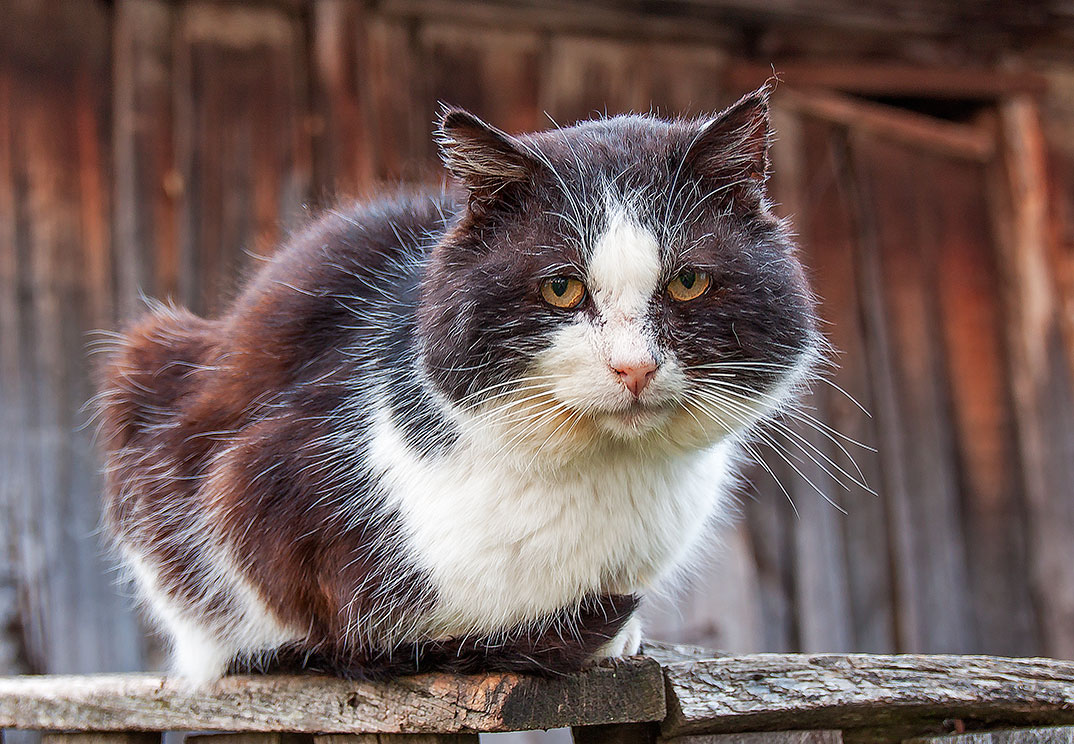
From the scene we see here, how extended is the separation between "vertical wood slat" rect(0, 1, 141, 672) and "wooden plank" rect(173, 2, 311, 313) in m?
0.23

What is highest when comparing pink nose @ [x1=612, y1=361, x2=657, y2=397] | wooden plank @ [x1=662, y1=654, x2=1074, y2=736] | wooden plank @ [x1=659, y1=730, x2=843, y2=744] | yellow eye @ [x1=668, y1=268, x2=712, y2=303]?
yellow eye @ [x1=668, y1=268, x2=712, y2=303]

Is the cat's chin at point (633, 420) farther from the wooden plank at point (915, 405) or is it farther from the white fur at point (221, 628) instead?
the wooden plank at point (915, 405)

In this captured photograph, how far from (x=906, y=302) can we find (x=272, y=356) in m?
2.51

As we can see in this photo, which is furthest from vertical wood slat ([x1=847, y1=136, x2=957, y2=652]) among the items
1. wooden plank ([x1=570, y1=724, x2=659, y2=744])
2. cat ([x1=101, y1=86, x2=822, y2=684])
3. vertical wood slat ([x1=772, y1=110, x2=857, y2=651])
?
wooden plank ([x1=570, y1=724, x2=659, y2=744])

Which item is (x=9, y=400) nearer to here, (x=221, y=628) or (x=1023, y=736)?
(x=221, y=628)

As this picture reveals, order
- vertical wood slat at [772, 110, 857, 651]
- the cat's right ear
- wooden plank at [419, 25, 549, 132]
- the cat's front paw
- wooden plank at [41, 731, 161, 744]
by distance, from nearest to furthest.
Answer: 1. the cat's right ear
2. the cat's front paw
3. wooden plank at [41, 731, 161, 744]
4. wooden plank at [419, 25, 549, 132]
5. vertical wood slat at [772, 110, 857, 651]

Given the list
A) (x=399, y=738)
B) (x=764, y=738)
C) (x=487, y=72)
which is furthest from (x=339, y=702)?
(x=487, y=72)

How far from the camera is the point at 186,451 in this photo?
1.87 metres

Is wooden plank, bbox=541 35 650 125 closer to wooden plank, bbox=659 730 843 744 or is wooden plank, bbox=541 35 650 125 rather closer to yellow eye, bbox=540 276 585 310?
yellow eye, bbox=540 276 585 310

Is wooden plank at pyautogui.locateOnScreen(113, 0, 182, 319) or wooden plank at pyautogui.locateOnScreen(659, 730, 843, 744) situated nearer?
wooden plank at pyautogui.locateOnScreen(659, 730, 843, 744)

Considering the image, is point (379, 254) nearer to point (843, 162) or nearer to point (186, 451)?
point (186, 451)

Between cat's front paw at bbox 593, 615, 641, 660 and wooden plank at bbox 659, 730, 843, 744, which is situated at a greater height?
cat's front paw at bbox 593, 615, 641, 660

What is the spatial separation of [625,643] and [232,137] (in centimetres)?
200

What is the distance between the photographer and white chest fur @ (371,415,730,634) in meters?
1.53
